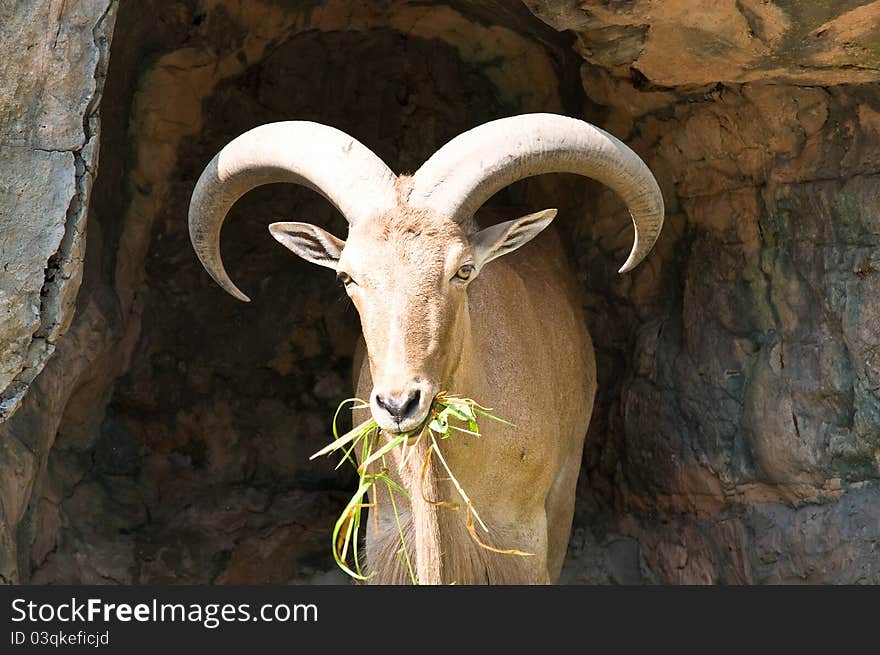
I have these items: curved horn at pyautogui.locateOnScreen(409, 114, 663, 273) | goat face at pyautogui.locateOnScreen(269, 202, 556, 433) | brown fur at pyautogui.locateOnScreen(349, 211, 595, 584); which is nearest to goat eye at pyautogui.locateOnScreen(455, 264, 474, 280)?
goat face at pyautogui.locateOnScreen(269, 202, 556, 433)

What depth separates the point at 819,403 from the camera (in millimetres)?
6945

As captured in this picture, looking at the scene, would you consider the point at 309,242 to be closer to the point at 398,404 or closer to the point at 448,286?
the point at 448,286

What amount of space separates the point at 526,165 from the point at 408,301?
0.96m

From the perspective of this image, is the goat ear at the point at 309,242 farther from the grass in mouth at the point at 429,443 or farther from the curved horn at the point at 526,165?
the grass in mouth at the point at 429,443

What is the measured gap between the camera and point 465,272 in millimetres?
5457

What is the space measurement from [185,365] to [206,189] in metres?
2.53

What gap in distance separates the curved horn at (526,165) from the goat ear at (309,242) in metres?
0.54

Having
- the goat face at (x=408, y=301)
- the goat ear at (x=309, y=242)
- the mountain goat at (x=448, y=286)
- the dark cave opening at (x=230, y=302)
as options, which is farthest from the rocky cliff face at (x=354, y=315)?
the goat face at (x=408, y=301)

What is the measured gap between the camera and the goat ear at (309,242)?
19.2ft

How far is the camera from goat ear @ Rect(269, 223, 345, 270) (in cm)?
585

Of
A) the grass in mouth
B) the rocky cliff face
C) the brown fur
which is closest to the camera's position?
the grass in mouth

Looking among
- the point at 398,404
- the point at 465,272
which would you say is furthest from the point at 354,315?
the point at 398,404

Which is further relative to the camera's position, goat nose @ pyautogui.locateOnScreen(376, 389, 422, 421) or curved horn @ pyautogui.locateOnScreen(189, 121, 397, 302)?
curved horn @ pyautogui.locateOnScreen(189, 121, 397, 302)

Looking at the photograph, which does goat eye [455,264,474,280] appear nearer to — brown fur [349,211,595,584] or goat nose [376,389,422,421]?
brown fur [349,211,595,584]
